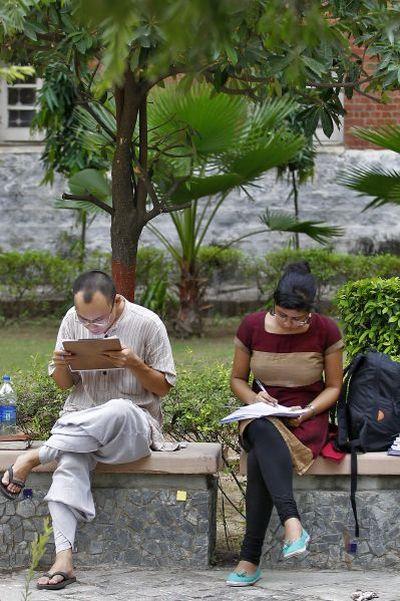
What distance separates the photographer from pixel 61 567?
5078 millimetres

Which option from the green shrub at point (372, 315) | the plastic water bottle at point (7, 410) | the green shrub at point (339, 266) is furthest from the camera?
the green shrub at point (339, 266)

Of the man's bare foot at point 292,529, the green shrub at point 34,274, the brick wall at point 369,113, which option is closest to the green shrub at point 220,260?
the green shrub at point 34,274

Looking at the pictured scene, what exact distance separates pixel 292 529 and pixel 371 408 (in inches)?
28.3

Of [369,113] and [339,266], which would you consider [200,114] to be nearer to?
[339,266]

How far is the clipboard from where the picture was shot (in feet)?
17.1

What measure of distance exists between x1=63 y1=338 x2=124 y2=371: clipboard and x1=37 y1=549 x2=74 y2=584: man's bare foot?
2.65 ft

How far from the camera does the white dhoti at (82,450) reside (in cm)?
516

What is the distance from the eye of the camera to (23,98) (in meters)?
16.1

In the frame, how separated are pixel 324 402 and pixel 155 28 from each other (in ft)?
5.95

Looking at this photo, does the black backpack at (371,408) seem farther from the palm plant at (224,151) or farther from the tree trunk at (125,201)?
the palm plant at (224,151)

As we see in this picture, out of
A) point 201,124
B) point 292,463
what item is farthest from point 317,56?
point 201,124

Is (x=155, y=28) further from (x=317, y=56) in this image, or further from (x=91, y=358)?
(x=91, y=358)

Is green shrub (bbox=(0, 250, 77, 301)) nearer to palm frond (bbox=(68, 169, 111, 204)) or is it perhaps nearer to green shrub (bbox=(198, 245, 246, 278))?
green shrub (bbox=(198, 245, 246, 278))

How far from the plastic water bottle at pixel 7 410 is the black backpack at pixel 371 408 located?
1.62m
